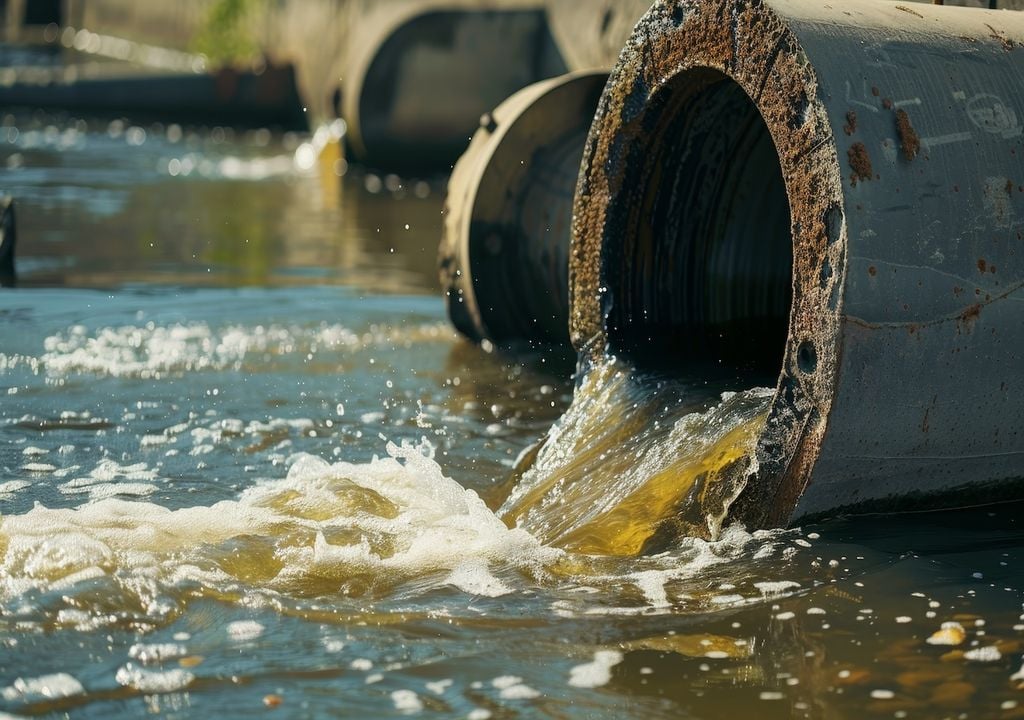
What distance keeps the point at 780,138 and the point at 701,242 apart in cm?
132

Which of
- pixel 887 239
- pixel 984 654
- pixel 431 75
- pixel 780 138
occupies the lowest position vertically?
pixel 984 654

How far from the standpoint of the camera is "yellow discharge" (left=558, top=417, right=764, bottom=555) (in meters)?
4.27

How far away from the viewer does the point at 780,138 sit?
4242mm

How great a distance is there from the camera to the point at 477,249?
7.13 metres

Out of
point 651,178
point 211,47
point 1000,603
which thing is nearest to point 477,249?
point 651,178

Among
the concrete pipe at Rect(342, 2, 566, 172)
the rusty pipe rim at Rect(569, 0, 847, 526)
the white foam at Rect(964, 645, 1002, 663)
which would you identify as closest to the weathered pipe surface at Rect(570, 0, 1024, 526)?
the rusty pipe rim at Rect(569, 0, 847, 526)

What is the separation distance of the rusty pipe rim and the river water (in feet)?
0.72

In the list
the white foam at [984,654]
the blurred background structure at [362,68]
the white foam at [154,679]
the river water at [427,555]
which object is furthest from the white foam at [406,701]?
the blurred background structure at [362,68]

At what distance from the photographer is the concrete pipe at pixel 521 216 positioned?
23.3 feet

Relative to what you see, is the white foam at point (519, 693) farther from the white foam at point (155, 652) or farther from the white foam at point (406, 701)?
the white foam at point (155, 652)

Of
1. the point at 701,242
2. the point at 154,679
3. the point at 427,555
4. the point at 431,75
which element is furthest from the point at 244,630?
the point at 431,75

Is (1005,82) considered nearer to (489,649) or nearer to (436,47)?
(489,649)

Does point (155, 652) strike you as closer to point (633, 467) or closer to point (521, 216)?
point (633, 467)

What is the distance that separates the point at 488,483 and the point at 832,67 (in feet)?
5.78
